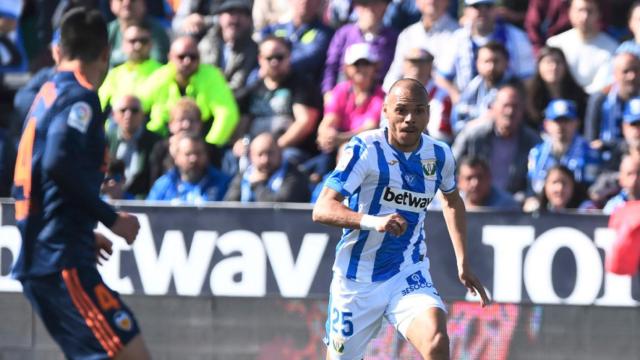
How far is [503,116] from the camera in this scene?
1077cm

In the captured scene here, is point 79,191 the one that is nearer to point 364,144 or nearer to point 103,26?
point 103,26

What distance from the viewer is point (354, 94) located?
37.0 ft

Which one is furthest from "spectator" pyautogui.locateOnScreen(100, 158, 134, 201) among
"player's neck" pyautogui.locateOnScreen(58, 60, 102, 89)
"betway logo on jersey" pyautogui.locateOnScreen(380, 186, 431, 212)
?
"player's neck" pyautogui.locateOnScreen(58, 60, 102, 89)

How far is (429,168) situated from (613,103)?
13.1ft

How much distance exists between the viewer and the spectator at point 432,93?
434 inches

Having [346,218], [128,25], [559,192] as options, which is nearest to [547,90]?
[559,192]

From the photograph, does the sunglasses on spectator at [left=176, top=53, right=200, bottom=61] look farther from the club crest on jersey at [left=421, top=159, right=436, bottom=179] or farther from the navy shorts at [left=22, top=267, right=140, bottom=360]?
the navy shorts at [left=22, top=267, right=140, bottom=360]

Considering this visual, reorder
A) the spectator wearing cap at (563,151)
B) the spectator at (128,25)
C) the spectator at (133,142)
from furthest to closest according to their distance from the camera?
the spectator at (128,25) → the spectator at (133,142) → the spectator wearing cap at (563,151)

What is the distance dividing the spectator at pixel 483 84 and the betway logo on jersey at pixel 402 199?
3.77 meters

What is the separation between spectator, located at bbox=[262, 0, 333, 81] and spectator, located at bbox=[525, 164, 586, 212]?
2764 mm

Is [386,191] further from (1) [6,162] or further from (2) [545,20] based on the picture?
(2) [545,20]

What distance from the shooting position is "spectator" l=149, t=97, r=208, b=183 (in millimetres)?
11141

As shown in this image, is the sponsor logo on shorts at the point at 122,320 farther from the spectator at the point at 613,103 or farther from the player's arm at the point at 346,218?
the spectator at the point at 613,103

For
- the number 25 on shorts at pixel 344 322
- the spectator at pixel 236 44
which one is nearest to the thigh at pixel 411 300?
the number 25 on shorts at pixel 344 322
